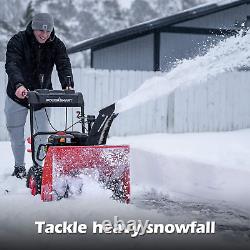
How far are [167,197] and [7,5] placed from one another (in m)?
64.1

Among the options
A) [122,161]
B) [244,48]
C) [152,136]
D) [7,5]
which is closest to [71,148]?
[122,161]

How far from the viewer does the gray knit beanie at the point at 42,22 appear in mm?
4363

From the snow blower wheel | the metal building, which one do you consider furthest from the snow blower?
the metal building

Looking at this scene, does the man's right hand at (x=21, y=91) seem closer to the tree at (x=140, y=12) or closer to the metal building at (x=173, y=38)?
the metal building at (x=173, y=38)

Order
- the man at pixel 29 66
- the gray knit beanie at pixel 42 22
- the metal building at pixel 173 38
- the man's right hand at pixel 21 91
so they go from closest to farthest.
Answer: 1. the man's right hand at pixel 21 91
2. the gray knit beanie at pixel 42 22
3. the man at pixel 29 66
4. the metal building at pixel 173 38

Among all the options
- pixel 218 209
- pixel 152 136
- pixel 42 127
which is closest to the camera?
pixel 218 209

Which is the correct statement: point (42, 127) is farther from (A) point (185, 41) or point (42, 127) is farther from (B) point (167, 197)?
(A) point (185, 41)

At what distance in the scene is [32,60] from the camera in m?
4.77

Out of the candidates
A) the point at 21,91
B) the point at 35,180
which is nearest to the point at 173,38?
the point at 21,91

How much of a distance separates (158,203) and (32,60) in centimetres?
189

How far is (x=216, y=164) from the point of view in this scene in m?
6.27

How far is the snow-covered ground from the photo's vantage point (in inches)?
110

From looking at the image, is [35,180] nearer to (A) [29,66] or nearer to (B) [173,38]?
(A) [29,66]

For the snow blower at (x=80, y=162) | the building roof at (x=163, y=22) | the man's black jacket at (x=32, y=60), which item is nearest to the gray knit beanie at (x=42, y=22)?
the man's black jacket at (x=32, y=60)
